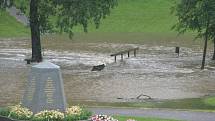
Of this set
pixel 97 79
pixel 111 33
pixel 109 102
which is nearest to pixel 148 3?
pixel 111 33

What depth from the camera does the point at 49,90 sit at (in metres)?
18.3

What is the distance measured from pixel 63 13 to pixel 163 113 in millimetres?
24985

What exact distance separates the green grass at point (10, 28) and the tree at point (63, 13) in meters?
33.2

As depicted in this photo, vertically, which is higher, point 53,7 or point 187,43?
point 53,7

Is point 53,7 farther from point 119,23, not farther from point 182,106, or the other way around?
point 119,23

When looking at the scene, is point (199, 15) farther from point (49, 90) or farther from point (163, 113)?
point (49, 90)

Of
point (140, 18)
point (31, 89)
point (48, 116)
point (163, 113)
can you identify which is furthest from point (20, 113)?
point (140, 18)

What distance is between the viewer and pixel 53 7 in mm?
51250

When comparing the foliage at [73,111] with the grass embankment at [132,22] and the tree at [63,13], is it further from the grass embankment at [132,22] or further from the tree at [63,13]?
the grass embankment at [132,22]

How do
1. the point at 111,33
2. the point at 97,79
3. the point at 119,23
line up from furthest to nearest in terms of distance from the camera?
the point at 119,23 → the point at 111,33 → the point at 97,79

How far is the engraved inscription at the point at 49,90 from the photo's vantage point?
18266 mm

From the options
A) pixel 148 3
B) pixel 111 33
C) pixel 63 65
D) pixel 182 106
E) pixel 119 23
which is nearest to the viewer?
pixel 182 106

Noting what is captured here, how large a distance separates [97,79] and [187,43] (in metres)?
37.9

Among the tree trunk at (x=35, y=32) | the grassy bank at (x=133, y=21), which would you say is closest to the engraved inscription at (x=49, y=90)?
the tree trunk at (x=35, y=32)
